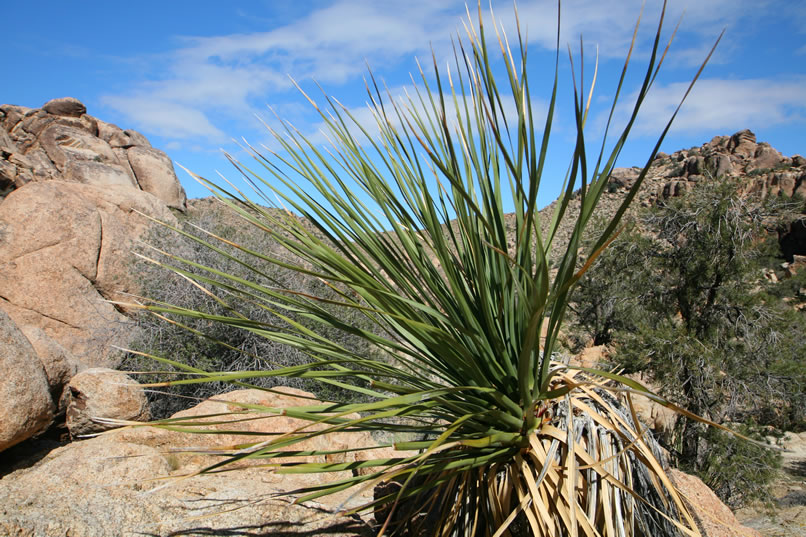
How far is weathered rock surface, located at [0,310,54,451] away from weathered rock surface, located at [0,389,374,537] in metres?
0.91

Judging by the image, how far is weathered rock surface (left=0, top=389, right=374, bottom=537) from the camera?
2.17 m

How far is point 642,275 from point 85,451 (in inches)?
333

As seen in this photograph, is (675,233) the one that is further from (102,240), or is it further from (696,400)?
(102,240)

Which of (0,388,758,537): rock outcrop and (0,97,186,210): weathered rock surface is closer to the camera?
(0,388,758,537): rock outcrop

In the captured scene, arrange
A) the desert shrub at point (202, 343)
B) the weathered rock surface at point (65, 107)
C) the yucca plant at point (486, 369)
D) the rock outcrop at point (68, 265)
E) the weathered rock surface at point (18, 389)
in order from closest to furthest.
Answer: the yucca plant at point (486, 369)
the weathered rock surface at point (18, 389)
the desert shrub at point (202, 343)
the rock outcrop at point (68, 265)
the weathered rock surface at point (65, 107)

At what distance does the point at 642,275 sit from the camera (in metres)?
8.77

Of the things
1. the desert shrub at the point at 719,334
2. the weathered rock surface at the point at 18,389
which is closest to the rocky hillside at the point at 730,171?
the desert shrub at the point at 719,334

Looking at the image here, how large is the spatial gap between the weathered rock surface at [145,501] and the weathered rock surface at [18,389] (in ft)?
3.00

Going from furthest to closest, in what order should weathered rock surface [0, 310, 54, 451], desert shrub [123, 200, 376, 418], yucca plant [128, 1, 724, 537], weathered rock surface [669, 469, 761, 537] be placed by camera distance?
1. desert shrub [123, 200, 376, 418]
2. weathered rock surface [0, 310, 54, 451]
3. weathered rock surface [669, 469, 761, 537]
4. yucca plant [128, 1, 724, 537]

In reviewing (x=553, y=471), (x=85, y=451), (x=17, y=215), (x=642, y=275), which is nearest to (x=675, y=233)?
(x=642, y=275)

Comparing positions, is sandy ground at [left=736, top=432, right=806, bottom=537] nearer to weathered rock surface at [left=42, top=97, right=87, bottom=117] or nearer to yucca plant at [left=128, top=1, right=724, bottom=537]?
yucca plant at [left=128, top=1, right=724, bottom=537]

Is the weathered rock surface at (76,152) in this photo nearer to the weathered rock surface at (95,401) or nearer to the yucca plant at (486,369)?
the weathered rock surface at (95,401)

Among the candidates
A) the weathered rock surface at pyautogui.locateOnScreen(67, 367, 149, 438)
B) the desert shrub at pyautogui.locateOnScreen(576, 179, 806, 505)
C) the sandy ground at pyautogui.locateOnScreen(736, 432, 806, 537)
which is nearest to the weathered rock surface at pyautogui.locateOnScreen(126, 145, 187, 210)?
the weathered rock surface at pyautogui.locateOnScreen(67, 367, 149, 438)

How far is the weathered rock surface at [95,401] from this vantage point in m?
4.40
